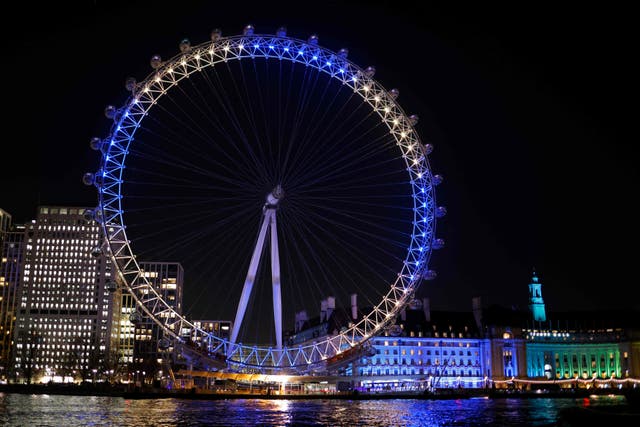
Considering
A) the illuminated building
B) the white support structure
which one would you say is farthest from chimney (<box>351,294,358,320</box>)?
the white support structure

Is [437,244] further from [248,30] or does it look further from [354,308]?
[354,308]

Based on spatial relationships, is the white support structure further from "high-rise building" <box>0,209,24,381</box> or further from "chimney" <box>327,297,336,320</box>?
"high-rise building" <box>0,209,24,381</box>

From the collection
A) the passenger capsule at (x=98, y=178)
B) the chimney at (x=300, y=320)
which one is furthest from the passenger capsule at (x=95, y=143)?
the chimney at (x=300, y=320)

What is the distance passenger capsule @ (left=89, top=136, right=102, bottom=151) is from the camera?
174 feet

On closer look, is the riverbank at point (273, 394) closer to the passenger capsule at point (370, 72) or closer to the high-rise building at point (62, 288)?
the passenger capsule at point (370, 72)

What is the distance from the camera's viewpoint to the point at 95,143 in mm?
53156

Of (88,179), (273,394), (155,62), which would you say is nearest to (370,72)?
(155,62)

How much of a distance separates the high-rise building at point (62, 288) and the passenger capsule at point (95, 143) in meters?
134

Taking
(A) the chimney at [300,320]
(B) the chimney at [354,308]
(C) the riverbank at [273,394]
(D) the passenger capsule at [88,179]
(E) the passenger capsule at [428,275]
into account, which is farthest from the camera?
(A) the chimney at [300,320]

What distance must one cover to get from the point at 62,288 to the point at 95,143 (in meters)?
141

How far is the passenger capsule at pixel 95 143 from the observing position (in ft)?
174

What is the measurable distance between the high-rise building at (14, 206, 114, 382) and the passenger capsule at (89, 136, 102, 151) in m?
134

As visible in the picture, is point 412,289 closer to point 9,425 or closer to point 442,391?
point 9,425

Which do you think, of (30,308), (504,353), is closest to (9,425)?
(504,353)
